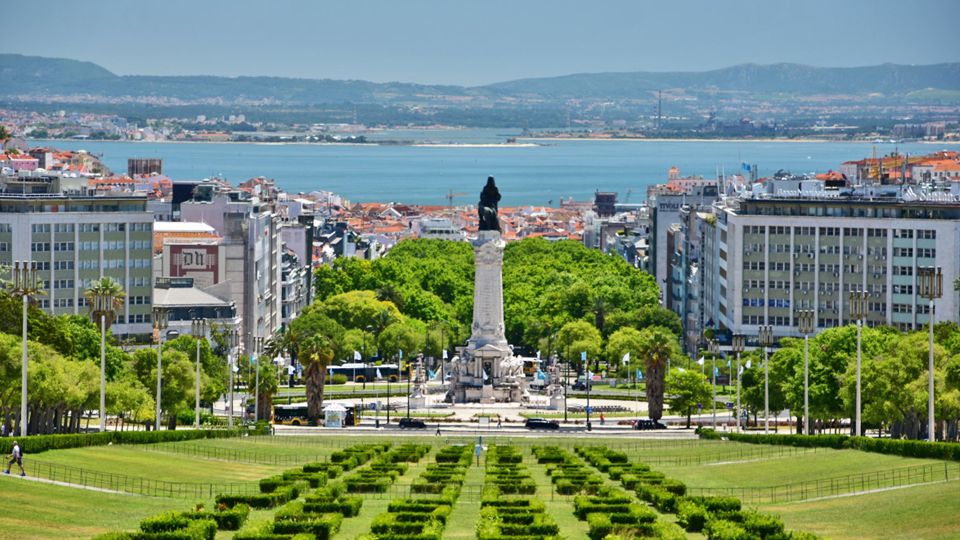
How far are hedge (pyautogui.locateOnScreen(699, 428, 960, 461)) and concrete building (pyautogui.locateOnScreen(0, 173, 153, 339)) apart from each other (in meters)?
62.6

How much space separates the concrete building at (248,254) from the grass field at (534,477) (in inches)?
2425

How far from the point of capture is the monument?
159 meters

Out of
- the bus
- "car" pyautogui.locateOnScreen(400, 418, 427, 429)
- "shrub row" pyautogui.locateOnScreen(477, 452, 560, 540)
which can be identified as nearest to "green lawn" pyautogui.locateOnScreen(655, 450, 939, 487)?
"shrub row" pyautogui.locateOnScreen(477, 452, 560, 540)

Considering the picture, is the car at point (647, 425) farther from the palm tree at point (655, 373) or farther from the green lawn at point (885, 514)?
the green lawn at point (885, 514)

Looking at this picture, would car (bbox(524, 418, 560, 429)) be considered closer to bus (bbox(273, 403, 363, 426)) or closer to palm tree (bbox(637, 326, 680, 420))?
palm tree (bbox(637, 326, 680, 420))

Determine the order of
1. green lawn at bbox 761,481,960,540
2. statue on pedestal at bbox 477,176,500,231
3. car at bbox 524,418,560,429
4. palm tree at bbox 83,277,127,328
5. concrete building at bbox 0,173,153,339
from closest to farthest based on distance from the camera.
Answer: green lawn at bbox 761,481,960,540 < car at bbox 524,418,560,429 < palm tree at bbox 83,277,127,328 < concrete building at bbox 0,173,153,339 < statue on pedestal at bbox 477,176,500,231

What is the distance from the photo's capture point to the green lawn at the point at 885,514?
6384 centimetres

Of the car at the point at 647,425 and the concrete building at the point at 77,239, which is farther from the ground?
the concrete building at the point at 77,239

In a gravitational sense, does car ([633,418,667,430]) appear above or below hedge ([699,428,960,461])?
below

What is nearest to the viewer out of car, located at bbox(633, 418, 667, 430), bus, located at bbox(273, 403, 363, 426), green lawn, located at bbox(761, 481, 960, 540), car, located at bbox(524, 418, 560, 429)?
green lawn, located at bbox(761, 481, 960, 540)

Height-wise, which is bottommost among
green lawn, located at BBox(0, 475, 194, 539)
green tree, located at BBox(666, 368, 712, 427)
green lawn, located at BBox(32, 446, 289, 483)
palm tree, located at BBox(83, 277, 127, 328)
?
green tree, located at BBox(666, 368, 712, 427)

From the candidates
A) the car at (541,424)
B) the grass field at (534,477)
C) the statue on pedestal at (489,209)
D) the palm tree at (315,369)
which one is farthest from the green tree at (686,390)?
the statue on pedestal at (489,209)

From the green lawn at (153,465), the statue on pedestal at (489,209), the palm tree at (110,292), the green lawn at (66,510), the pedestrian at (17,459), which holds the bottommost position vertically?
the green lawn at (153,465)

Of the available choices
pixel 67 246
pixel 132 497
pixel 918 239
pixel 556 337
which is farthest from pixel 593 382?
pixel 132 497
